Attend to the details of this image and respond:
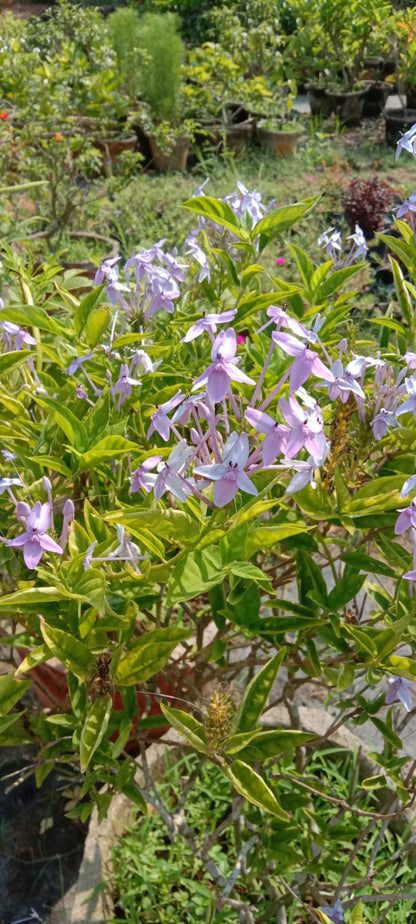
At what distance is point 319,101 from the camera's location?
25.4 feet

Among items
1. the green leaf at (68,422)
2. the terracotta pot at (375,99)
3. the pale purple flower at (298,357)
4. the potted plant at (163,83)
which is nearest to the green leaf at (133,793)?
the green leaf at (68,422)

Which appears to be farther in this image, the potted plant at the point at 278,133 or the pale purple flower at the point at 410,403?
the potted plant at the point at 278,133

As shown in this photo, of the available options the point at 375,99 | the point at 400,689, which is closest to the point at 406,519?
the point at 400,689

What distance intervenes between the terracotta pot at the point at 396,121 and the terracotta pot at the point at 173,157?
68.7 inches

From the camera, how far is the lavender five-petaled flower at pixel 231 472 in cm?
68

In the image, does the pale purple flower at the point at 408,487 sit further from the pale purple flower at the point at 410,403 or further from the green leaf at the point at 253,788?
the green leaf at the point at 253,788

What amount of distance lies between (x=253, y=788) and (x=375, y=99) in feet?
27.1

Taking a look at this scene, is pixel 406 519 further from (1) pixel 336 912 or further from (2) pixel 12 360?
(1) pixel 336 912

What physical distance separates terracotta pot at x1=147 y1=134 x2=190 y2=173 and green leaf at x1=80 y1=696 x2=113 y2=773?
5.92m

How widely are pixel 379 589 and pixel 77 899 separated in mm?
831

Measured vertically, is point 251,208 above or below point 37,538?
above

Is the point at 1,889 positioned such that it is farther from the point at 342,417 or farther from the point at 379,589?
the point at 342,417

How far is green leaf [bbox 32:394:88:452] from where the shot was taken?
0.93 meters

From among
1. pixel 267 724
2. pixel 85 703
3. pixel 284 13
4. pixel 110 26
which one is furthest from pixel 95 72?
pixel 284 13
